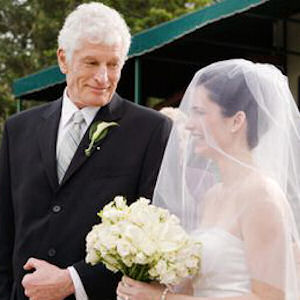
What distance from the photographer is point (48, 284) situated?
10.7 ft

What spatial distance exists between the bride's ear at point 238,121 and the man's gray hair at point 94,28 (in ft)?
2.46

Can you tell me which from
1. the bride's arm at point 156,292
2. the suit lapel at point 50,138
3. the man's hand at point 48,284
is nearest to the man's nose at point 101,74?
the suit lapel at point 50,138

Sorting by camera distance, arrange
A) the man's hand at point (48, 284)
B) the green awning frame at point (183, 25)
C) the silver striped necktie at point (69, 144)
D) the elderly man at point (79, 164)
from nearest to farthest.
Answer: the man's hand at point (48, 284) → the elderly man at point (79, 164) → the silver striped necktie at point (69, 144) → the green awning frame at point (183, 25)

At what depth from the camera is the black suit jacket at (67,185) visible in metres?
3.42

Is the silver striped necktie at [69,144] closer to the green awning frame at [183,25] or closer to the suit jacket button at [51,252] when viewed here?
the suit jacket button at [51,252]

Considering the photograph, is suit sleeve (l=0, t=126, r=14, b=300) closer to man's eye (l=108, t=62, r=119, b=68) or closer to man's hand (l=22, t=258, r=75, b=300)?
man's hand (l=22, t=258, r=75, b=300)

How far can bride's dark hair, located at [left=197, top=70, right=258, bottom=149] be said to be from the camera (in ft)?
9.88

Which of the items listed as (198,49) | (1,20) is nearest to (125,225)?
(198,49)

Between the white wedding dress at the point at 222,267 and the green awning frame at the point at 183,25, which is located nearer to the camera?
the white wedding dress at the point at 222,267

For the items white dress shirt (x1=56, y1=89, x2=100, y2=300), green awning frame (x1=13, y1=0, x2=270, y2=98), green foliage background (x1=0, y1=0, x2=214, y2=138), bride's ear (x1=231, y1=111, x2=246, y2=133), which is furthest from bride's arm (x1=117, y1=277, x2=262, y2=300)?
green foliage background (x1=0, y1=0, x2=214, y2=138)

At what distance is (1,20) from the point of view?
84.9 feet

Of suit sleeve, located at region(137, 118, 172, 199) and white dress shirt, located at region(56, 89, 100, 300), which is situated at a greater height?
white dress shirt, located at region(56, 89, 100, 300)

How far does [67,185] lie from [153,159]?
405 mm

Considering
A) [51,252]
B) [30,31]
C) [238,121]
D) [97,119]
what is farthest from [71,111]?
[30,31]
